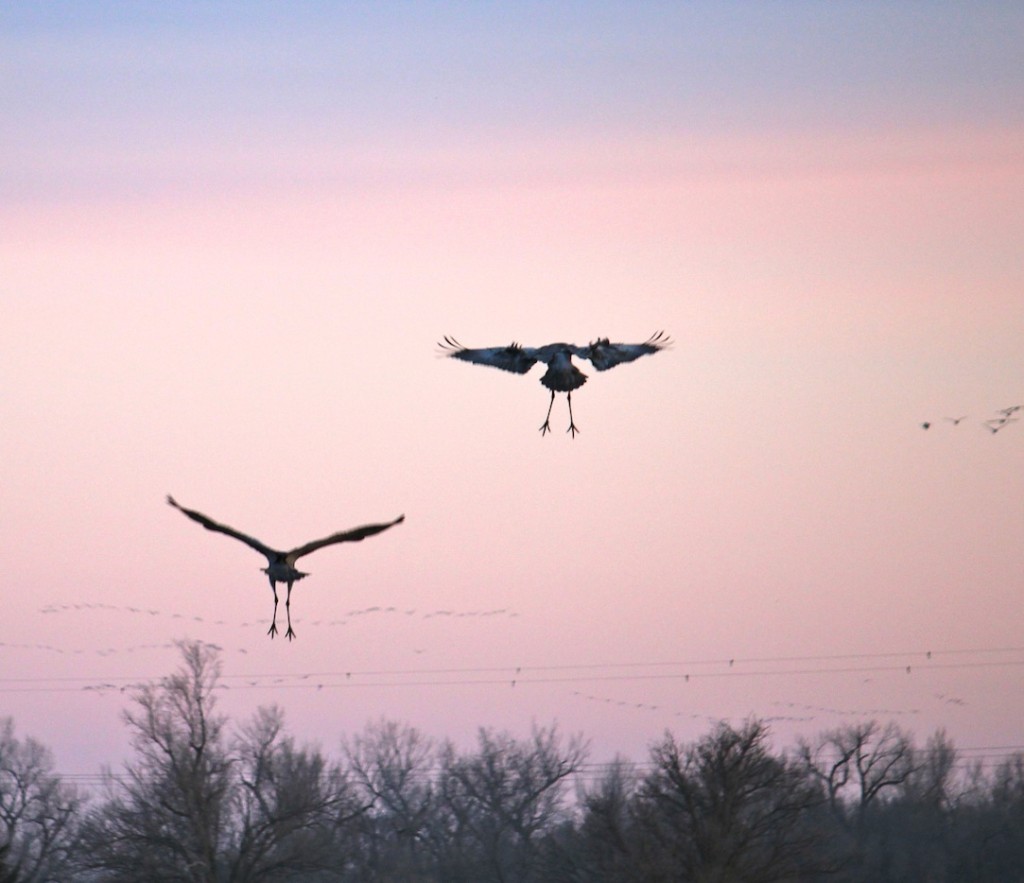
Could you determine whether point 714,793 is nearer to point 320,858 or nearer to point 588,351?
point 320,858

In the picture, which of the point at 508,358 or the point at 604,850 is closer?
the point at 508,358

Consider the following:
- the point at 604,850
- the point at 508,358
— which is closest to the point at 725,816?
the point at 604,850

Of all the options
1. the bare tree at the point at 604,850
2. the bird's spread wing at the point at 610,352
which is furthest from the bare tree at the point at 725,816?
the bird's spread wing at the point at 610,352

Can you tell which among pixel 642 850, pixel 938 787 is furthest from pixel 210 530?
pixel 938 787

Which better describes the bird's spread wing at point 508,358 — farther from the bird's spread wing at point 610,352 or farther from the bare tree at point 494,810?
the bare tree at point 494,810

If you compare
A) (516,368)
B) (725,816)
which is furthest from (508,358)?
(725,816)

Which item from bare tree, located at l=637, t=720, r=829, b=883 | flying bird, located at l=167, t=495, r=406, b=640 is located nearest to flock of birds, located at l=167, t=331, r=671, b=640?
flying bird, located at l=167, t=495, r=406, b=640

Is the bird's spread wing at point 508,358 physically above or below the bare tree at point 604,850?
above

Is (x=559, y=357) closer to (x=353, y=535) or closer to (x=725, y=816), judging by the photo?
(x=353, y=535)

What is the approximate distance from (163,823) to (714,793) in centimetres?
1933

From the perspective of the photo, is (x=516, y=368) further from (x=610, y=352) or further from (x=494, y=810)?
(x=494, y=810)

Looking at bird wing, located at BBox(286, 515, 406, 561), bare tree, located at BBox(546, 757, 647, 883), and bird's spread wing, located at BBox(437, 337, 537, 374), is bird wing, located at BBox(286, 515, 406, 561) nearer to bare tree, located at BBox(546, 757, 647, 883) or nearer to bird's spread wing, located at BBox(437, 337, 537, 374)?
bird's spread wing, located at BBox(437, 337, 537, 374)

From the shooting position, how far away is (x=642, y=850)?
56.4 meters

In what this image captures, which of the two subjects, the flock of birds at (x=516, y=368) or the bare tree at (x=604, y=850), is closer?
the flock of birds at (x=516, y=368)
